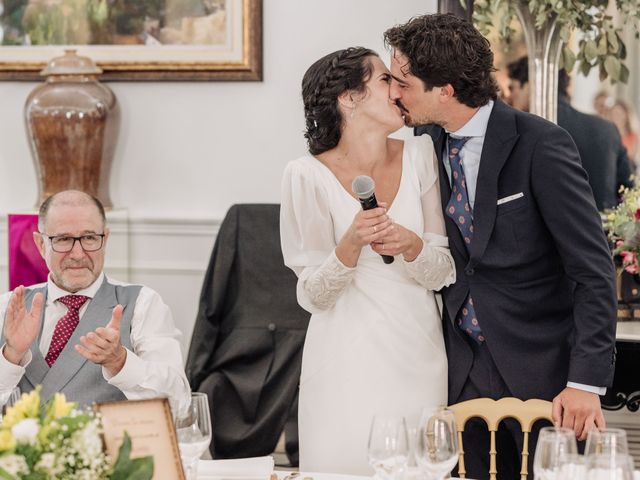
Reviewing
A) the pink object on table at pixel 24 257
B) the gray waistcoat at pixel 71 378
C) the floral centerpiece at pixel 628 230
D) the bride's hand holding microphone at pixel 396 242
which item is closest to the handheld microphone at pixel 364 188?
the bride's hand holding microphone at pixel 396 242

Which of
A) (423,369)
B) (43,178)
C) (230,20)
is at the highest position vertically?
(230,20)

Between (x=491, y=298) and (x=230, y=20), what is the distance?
2.05 meters

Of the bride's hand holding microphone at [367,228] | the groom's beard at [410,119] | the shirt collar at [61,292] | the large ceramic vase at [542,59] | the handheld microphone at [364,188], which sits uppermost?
the large ceramic vase at [542,59]

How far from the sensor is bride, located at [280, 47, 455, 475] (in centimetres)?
261

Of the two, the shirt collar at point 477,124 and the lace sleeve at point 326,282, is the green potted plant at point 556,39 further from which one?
the lace sleeve at point 326,282

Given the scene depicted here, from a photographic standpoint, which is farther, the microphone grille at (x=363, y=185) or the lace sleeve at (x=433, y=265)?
the lace sleeve at (x=433, y=265)

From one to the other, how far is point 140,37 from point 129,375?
2.12 m

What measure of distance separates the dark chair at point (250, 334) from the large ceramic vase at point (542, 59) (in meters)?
1.07

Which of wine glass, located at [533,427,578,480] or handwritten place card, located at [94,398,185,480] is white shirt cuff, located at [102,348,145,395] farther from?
wine glass, located at [533,427,578,480]

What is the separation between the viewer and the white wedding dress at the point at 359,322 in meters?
2.60

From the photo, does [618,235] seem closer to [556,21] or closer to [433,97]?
[556,21]

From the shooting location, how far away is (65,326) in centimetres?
268

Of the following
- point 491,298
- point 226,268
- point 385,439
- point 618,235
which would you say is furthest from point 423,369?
point 226,268

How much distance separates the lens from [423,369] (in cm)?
260
